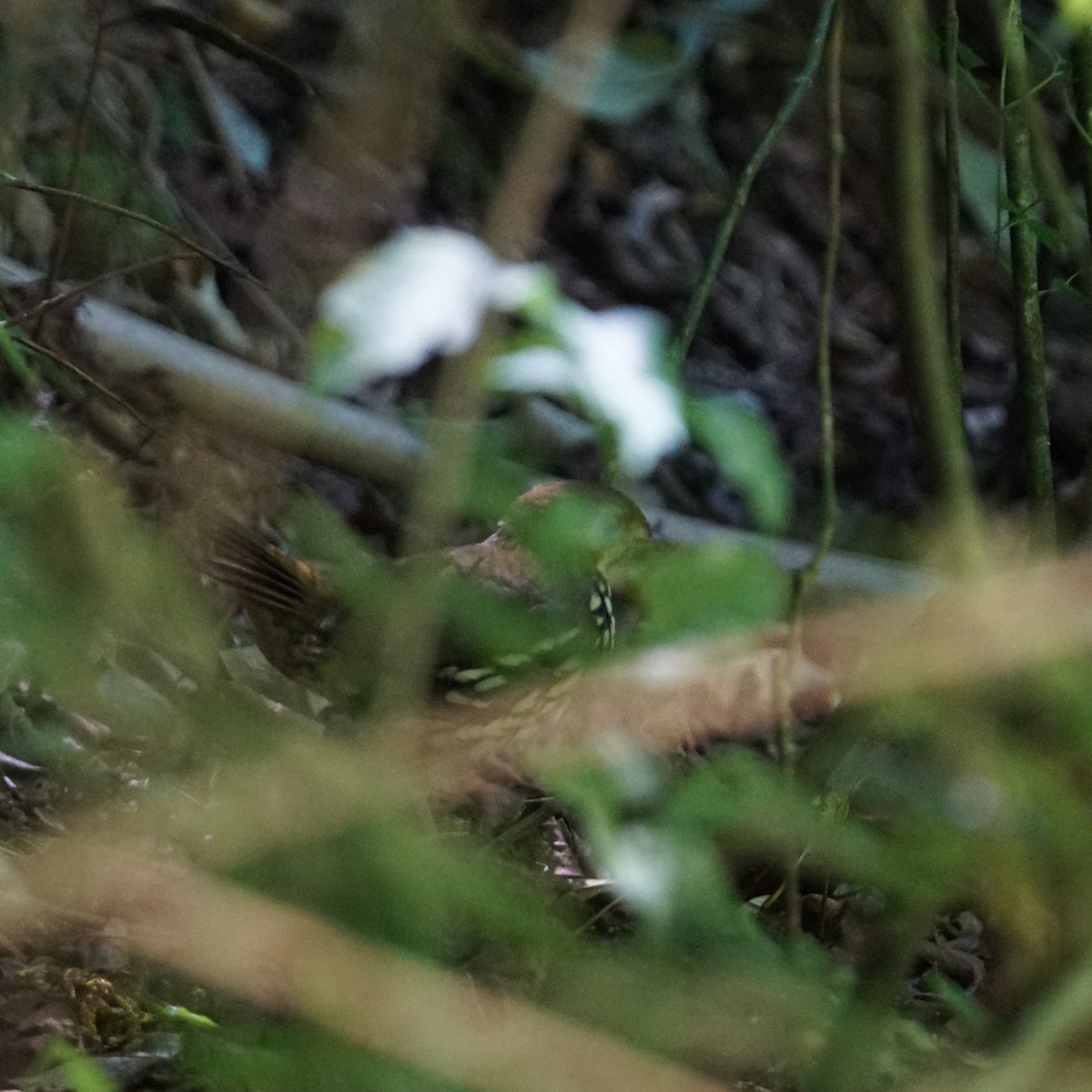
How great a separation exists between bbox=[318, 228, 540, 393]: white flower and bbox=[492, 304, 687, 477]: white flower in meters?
0.04

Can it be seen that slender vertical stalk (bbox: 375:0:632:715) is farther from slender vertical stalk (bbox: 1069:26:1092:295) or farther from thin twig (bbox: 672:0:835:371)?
slender vertical stalk (bbox: 1069:26:1092:295)

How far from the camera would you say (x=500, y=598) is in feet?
3.17

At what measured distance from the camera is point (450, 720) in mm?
1150

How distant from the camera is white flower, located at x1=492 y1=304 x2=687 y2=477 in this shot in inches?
32.5

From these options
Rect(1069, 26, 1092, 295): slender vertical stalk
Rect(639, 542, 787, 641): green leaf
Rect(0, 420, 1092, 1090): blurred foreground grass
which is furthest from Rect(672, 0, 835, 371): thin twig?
Rect(639, 542, 787, 641): green leaf

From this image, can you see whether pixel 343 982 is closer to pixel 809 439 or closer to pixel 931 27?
pixel 931 27

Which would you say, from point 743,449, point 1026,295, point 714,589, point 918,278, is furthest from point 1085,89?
point 714,589

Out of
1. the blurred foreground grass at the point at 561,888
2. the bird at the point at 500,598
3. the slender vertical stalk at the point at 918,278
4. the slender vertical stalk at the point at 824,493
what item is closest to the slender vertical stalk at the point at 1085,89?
the slender vertical stalk at the point at 918,278

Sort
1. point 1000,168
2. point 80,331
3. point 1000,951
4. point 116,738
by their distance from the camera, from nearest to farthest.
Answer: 1. point 1000,951
2. point 116,738
3. point 1000,168
4. point 80,331

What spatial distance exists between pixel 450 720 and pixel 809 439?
313 cm

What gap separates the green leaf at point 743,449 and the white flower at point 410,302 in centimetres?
13

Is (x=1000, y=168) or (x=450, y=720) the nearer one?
(x=450, y=720)

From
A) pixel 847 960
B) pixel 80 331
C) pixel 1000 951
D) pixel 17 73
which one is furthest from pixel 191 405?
pixel 1000 951

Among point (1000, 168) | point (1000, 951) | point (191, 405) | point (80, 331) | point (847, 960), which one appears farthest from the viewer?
point (191, 405)
